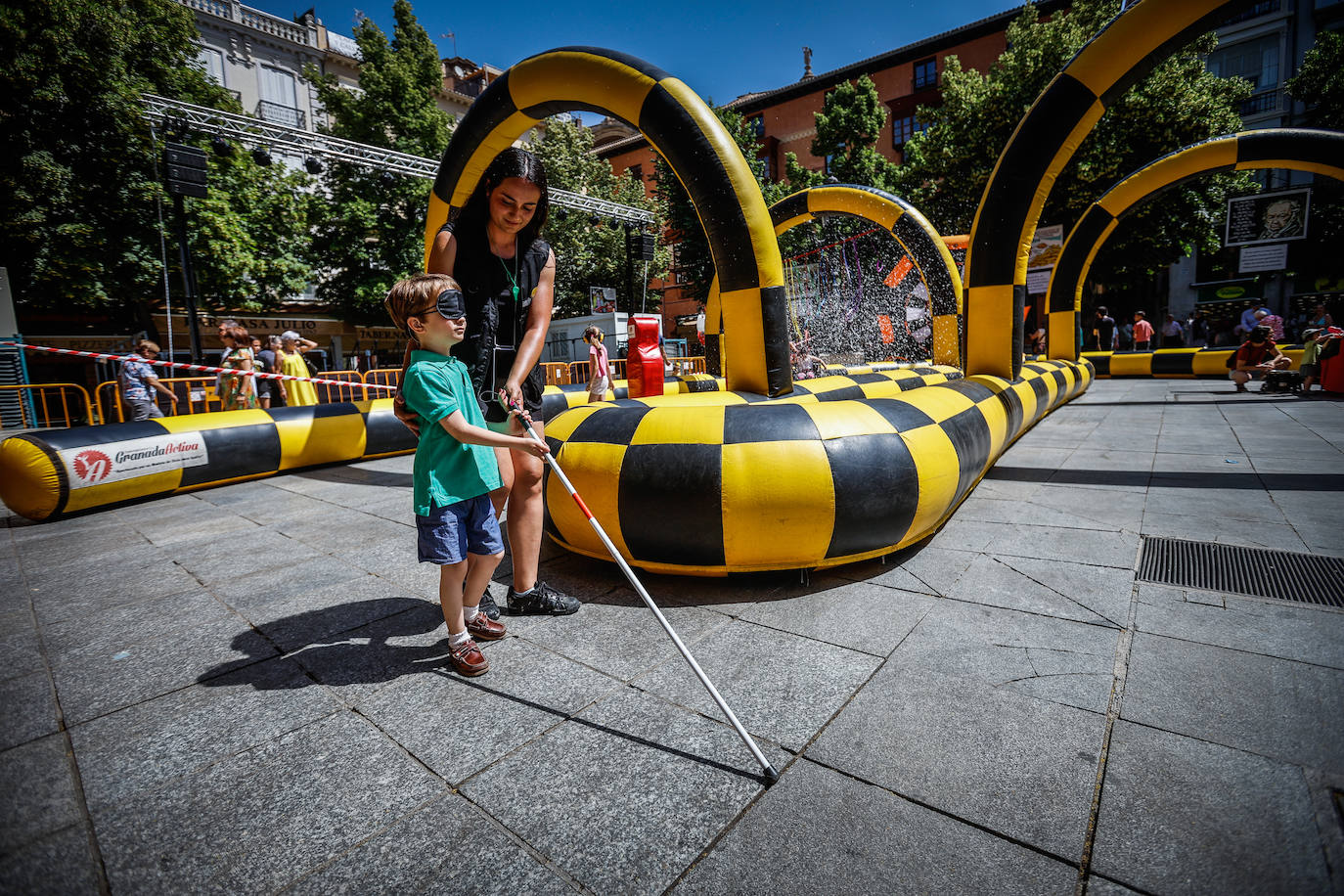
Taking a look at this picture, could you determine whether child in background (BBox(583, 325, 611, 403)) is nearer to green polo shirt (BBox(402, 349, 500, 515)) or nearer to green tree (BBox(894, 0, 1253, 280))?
green polo shirt (BBox(402, 349, 500, 515))

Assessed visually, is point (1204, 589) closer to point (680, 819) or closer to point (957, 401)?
point (957, 401)

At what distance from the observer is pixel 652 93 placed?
3.84 meters

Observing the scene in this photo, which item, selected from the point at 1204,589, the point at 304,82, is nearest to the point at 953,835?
the point at 1204,589

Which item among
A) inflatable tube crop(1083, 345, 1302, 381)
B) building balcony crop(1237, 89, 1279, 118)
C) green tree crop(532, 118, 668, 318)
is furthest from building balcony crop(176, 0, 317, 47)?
building balcony crop(1237, 89, 1279, 118)

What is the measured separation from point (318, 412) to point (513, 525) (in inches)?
222

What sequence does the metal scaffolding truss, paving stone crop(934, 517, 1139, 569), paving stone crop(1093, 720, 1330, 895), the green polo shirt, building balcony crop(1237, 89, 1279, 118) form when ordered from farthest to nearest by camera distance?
building balcony crop(1237, 89, 1279, 118) < the metal scaffolding truss < paving stone crop(934, 517, 1139, 569) < the green polo shirt < paving stone crop(1093, 720, 1330, 895)

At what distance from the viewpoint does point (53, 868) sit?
1324mm

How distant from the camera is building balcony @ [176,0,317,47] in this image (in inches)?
953

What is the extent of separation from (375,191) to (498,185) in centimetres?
2253

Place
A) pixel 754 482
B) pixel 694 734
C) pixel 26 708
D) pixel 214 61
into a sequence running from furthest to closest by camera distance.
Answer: pixel 214 61 < pixel 754 482 < pixel 26 708 < pixel 694 734

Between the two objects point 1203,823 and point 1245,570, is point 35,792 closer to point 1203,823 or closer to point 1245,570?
point 1203,823

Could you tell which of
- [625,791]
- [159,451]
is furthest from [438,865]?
[159,451]

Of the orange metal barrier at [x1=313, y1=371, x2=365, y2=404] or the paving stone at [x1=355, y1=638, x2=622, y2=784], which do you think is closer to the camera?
the paving stone at [x1=355, y1=638, x2=622, y2=784]

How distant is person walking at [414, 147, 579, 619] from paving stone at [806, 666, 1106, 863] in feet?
4.73
